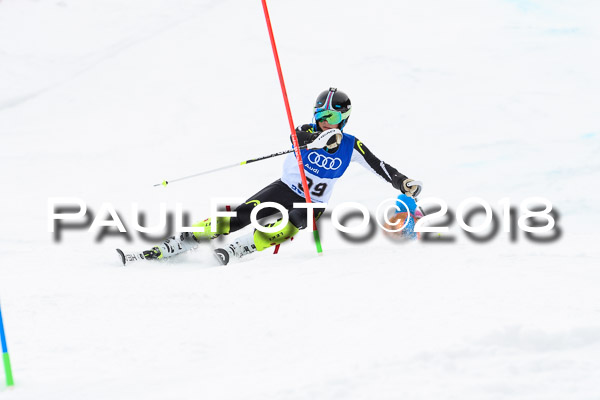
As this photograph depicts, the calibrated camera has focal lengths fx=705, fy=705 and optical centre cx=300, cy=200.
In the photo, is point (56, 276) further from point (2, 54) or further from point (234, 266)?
point (2, 54)

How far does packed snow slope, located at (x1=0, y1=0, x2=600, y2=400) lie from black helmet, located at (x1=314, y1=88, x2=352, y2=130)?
84 centimetres

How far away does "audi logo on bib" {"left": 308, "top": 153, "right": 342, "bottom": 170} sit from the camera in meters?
4.46

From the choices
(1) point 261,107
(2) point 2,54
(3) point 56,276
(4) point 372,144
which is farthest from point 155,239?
(2) point 2,54

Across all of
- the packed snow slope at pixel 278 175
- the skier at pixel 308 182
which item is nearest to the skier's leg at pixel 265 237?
the skier at pixel 308 182

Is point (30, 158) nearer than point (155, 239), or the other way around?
point (155, 239)

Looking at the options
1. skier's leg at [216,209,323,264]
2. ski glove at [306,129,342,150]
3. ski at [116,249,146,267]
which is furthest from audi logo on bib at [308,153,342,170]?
ski at [116,249,146,267]

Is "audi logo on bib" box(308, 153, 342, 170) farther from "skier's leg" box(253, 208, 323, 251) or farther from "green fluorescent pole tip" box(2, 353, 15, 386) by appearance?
"green fluorescent pole tip" box(2, 353, 15, 386)

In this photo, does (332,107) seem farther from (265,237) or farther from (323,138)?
(265,237)

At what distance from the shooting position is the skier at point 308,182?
435 centimetres

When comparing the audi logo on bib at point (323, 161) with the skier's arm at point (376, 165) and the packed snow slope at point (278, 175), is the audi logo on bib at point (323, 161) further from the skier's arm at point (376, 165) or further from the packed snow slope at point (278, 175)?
the packed snow slope at point (278, 175)

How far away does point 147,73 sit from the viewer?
1090 centimetres

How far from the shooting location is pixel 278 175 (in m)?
7.92

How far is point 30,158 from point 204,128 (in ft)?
7.12

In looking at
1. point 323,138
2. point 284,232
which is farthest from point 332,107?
point 284,232
